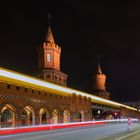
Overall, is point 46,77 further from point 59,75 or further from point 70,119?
point 70,119

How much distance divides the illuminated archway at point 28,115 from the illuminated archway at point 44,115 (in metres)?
2.28

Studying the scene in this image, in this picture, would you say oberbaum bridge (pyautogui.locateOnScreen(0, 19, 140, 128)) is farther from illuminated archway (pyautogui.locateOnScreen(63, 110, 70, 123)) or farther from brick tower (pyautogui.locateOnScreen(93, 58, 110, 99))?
brick tower (pyautogui.locateOnScreen(93, 58, 110, 99))

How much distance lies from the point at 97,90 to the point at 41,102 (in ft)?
231

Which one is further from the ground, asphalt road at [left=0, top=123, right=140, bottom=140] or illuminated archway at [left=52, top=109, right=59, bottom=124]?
illuminated archway at [left=52, top=109, right=59, bottom=124]

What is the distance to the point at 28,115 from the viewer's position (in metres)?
41.6

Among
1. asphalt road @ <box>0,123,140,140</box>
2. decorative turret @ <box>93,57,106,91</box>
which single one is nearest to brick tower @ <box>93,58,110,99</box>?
decorative turret @ <box>93,57,106,91</box>

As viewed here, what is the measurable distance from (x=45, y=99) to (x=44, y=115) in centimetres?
433

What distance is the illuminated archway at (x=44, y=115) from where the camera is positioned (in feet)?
147

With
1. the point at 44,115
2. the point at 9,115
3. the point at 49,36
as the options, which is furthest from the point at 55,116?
the point at 49,36

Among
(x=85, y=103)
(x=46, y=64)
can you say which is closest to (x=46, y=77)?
(x=46, y=64)

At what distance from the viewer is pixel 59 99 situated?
49031mm

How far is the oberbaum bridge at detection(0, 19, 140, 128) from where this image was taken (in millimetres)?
36344

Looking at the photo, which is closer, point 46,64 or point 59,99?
point 59,99

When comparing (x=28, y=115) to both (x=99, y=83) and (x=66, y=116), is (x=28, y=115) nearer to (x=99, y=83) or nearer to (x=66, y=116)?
(x=66, y=116)
